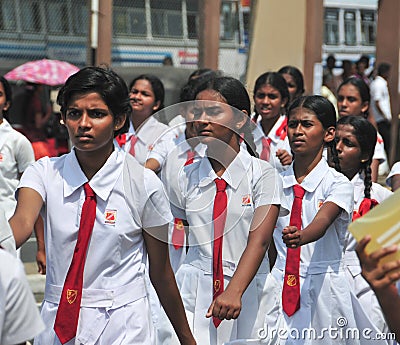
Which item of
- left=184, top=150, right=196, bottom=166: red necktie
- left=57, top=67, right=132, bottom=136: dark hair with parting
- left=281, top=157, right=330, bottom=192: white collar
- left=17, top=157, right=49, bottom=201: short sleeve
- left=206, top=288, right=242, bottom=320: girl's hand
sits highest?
left=57, top=67, right=132, bottom=136: dark hair with parting

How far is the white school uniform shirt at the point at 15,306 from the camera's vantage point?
262 centimetres

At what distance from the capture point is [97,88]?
3867mm

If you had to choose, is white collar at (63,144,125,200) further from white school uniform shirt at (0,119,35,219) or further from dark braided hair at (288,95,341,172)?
white school uniform shirt at (0,119,35,219)

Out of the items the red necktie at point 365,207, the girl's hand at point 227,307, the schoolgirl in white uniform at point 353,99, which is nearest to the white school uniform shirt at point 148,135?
A: the girl's hand at point 227,307

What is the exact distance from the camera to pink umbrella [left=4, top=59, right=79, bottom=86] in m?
12.5

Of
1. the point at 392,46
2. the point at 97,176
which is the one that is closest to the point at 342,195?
the point at 97,176

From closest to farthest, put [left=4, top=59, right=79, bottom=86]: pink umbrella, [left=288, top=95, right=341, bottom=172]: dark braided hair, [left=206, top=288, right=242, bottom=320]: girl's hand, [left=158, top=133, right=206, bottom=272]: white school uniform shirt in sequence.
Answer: [left=206, top=288, right=242, bottom=320]: girl's hand
[left=158, top=133, right=206, bottom=272]: white school uniform shirt
[left=288, top=95, right=341, bottom=172]: dark braided hair
[left=4, top=59, right=79, bottom=86]: pink umbrella

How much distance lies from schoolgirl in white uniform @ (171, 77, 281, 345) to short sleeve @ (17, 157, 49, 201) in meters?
1.00

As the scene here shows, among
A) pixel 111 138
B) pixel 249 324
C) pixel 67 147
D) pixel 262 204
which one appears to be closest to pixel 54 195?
pixel 111 138

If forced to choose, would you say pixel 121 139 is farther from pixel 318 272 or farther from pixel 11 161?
pixel 318 272

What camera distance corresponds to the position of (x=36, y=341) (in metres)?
3.85

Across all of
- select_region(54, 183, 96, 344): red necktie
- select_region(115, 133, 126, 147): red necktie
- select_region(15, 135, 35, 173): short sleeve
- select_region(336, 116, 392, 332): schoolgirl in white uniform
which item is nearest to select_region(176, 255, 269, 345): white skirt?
select_region(336, 116, 392, 332): schoolgirl in white uniform

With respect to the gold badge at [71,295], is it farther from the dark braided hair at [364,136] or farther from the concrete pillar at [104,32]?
the concrete pillar at [104,32]

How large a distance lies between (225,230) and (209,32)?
823 centimetres
